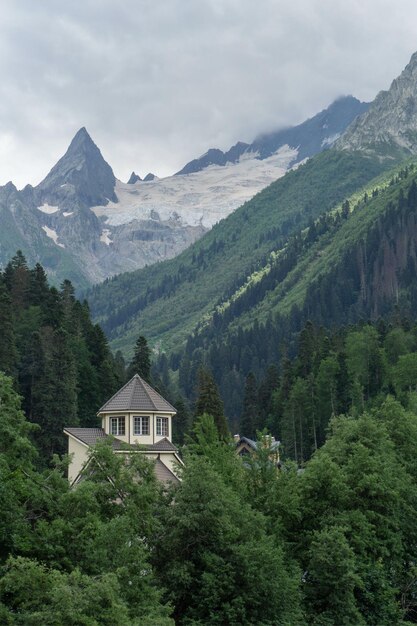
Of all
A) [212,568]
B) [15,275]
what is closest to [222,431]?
[15,275]

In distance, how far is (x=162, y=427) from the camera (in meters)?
82.2

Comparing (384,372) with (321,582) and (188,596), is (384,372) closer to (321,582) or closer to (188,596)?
(321,582)

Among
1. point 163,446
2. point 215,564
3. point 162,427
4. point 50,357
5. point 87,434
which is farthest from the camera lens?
point 50,357

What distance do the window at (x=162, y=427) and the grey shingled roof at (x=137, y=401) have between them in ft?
2.81

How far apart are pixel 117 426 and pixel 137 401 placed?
2769 millimetres

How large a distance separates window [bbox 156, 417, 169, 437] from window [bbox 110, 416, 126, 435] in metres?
2.92

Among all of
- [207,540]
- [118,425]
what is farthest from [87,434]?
[207,540]

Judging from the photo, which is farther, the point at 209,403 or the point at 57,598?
the point at 209,403

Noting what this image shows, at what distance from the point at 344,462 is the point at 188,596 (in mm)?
24327

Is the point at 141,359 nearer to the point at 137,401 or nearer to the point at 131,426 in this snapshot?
the point at 137,401

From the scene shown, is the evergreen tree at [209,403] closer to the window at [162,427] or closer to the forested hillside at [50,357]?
the forested hillside at [50,357]

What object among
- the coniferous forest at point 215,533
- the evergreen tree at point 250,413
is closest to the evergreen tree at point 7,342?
the coniferous forest at point 215,533

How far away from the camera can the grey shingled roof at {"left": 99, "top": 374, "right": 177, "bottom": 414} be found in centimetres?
8038

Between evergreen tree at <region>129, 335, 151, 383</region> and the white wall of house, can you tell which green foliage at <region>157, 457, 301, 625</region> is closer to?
the white wall of house
